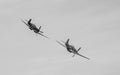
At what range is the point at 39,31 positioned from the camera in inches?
5094

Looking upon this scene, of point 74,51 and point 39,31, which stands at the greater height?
point 74,51

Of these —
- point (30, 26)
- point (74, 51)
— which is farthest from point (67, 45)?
point (30, 26)

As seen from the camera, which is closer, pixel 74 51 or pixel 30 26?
pixel 30 26

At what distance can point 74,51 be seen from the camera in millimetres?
157500

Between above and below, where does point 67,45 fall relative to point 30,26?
above

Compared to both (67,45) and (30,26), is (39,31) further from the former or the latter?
(67,45)

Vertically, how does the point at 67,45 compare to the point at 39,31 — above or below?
above

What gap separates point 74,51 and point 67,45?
561 centimetres

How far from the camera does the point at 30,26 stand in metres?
133

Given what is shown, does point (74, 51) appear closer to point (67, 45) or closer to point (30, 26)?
point (67, 45)

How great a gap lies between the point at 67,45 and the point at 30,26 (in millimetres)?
33708

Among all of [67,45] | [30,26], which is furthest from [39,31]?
[67,45]

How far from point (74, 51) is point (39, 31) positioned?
35.2m

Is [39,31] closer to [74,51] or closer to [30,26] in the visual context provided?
[30,26]
